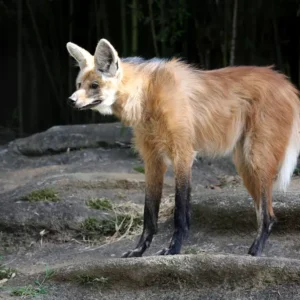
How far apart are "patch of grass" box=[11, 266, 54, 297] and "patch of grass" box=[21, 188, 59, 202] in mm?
1310

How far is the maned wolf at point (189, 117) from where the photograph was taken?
334 cm

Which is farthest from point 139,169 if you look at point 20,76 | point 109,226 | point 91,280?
point 20,76

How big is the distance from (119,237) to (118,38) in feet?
14.9

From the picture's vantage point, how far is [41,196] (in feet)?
14.6

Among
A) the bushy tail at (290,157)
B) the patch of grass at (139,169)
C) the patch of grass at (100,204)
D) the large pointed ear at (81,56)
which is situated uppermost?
the large pointed ear at (81,56)

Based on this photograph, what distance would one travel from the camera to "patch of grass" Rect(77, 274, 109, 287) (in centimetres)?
301

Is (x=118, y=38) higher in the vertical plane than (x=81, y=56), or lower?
lower

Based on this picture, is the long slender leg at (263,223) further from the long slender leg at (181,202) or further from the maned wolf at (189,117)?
the long slender leg at (181,202)

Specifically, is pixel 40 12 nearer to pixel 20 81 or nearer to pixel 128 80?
pixel 20 81

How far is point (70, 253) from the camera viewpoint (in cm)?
387

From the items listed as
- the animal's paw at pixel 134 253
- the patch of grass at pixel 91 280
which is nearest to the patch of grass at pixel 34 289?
the patch of grass at pixel 91 280

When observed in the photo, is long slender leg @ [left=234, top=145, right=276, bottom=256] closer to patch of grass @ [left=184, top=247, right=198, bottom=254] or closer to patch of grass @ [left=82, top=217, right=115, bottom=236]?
patch of grass @ [left=184, top=247, right=198, bottom=254]

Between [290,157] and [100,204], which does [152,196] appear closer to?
[290,157]

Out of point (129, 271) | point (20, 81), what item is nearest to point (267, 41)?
point (20, 81)
